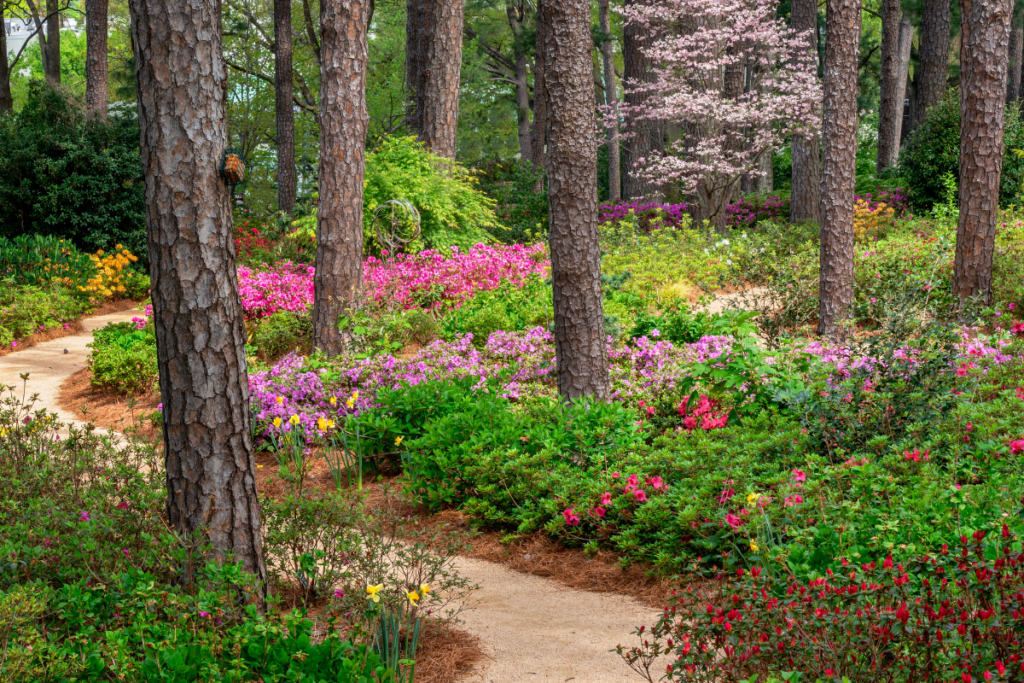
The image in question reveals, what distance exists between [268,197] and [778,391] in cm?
3205

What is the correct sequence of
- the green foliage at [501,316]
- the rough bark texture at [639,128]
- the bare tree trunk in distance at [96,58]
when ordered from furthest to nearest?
1. the rough bark texture at [639,128]
2. the bare tree trunk in distance at [96,58]
3. the green foliage at [501,316]

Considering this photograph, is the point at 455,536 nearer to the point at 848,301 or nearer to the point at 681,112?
the point at 848,301

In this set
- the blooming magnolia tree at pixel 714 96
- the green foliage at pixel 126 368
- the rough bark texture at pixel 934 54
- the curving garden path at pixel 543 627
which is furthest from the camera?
the rough bark texture at pixel 934 54

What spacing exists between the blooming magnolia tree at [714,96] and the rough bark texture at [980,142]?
656cm

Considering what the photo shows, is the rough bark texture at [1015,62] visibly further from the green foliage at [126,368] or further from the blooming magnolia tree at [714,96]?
the green foliage at [126,368]

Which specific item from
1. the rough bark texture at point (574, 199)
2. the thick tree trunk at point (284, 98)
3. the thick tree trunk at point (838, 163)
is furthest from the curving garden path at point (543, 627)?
the thick tree trunk at point (284, 98)

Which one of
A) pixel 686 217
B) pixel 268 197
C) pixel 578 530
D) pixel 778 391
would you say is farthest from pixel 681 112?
pixel 268 197

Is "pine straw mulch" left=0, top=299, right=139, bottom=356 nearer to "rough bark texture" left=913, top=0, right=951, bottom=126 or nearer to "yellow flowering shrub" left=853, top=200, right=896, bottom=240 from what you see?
"yellow flowering shrub" left=853, top=200, right=896, bottom=240

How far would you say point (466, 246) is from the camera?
12.3 metres

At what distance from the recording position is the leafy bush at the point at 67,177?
569 inches

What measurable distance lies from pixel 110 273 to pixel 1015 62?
24.9 metres

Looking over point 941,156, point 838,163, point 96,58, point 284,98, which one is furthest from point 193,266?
point 284,98

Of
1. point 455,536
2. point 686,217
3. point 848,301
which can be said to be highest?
point 686,217

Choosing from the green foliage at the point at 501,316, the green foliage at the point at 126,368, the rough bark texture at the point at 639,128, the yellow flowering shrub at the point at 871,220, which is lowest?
the green foliage at the point at 126,368
